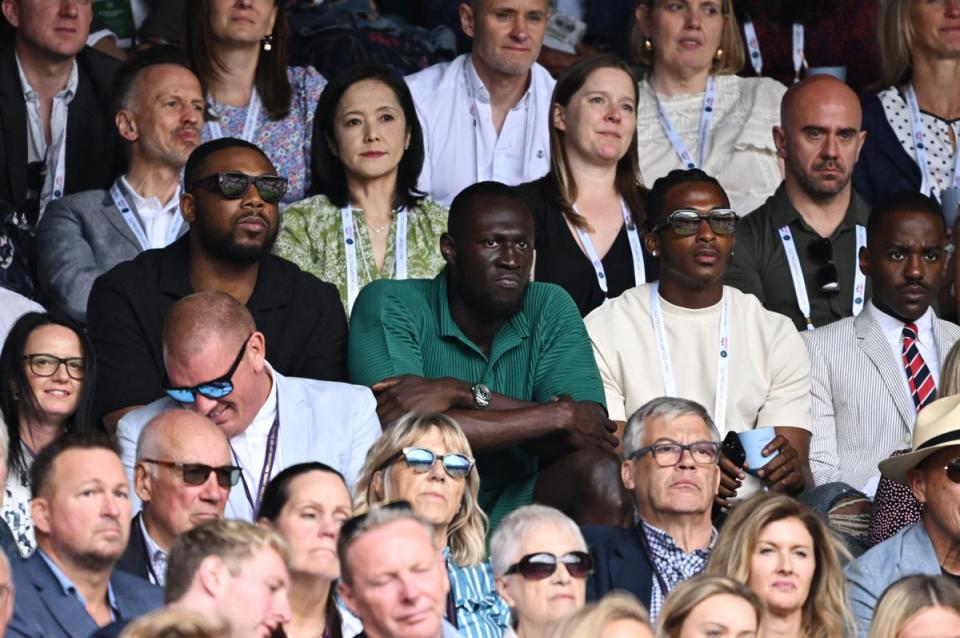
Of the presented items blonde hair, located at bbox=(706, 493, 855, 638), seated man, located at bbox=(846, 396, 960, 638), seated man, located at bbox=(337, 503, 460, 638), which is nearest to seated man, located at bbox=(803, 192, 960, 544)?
seated man, located at bbox=(846, 396, 960, 638)

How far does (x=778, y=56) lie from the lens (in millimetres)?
11477

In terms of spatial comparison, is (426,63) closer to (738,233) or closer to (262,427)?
(738,233)

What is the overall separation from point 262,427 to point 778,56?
461 centimetres

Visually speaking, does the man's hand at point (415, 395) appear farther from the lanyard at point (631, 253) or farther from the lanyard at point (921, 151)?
the lanyard at point (921, 151)

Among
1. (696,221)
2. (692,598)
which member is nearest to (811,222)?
(696,221)

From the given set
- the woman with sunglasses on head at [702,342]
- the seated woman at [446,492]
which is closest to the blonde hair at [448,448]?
the seated woman at [446,492]

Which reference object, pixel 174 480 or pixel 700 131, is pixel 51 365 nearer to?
pixel 174 480

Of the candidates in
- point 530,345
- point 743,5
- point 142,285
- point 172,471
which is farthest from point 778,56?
point 172,471

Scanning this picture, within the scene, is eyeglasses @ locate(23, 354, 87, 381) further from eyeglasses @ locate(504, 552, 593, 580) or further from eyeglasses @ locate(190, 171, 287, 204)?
eyeglasses @ locate(504, 552, 593, 580)

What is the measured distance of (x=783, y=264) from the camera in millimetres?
9711

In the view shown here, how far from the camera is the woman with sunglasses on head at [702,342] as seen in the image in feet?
29.2

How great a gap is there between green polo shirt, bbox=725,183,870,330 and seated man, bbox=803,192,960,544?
1.35 ft

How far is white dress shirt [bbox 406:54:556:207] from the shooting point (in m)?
10.3

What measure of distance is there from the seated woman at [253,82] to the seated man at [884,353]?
246cm
